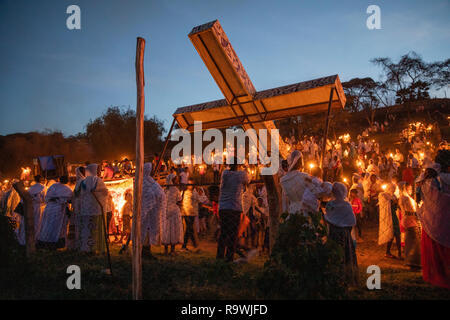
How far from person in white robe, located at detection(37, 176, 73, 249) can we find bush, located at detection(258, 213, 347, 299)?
5.70 metres

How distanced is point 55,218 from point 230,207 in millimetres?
4574

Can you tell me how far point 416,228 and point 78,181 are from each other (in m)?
7.33

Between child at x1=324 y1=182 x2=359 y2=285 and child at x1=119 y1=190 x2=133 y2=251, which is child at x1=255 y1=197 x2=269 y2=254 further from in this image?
child at x1=119 y1=190 x2=133 y2=251

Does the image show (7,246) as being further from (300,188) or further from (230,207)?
(300,188)

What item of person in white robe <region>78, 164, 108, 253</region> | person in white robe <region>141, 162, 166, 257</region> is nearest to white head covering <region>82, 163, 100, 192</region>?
person in white robe <region>78, 164, 108, 253</region>

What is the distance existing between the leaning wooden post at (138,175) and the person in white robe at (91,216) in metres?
3.55

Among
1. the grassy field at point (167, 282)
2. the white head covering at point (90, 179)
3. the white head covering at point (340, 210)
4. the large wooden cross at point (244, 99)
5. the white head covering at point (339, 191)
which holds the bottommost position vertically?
the grassy field at point (167, 282)

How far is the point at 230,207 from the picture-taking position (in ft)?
17.1

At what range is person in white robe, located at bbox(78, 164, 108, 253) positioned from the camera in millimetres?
6695

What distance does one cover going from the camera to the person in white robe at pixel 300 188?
4461 millimetres

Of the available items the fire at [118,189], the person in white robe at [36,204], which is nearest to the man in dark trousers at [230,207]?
the fire at [118,189]

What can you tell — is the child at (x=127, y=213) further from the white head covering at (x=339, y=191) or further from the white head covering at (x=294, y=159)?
the white head covering at (x=339, y=191)

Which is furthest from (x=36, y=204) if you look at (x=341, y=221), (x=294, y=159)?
(x=341, y=221)

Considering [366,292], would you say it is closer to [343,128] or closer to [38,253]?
[38,253]
